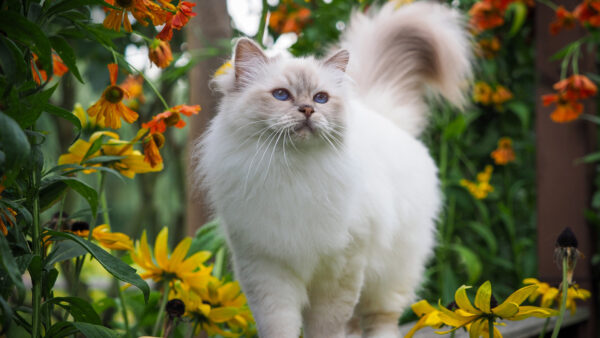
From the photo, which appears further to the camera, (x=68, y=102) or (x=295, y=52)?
(x=68, y=102)

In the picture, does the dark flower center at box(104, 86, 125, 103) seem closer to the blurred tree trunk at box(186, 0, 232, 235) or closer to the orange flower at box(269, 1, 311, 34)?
the blurred tree trunk at box(186, 0, 232, 235)

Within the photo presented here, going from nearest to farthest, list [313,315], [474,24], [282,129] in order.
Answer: [282,129] → [313,315] → [474,24]

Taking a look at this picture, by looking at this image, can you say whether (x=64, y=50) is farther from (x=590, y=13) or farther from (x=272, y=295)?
(x=590, y=13)

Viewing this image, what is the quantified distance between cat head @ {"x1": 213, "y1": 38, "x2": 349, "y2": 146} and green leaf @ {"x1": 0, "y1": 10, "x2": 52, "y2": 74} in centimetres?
65

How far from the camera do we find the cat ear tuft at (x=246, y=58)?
1641 mm

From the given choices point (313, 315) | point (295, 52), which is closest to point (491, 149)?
point (295, 52)

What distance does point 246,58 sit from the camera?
→ 166 centimetres

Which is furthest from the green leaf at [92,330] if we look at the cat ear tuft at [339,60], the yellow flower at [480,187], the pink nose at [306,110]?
the yellow flower at [480,187]

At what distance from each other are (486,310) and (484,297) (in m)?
0.04

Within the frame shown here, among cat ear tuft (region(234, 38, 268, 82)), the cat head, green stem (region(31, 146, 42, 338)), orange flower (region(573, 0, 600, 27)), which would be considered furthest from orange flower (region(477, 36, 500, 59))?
green stem (region(31, 146, 42, 338))

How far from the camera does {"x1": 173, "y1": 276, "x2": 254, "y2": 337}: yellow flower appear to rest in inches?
66.1

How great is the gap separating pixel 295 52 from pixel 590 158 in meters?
1.47

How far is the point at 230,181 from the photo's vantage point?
5.35 ft

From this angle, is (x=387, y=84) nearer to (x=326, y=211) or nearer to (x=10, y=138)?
(x=326, y=211)
